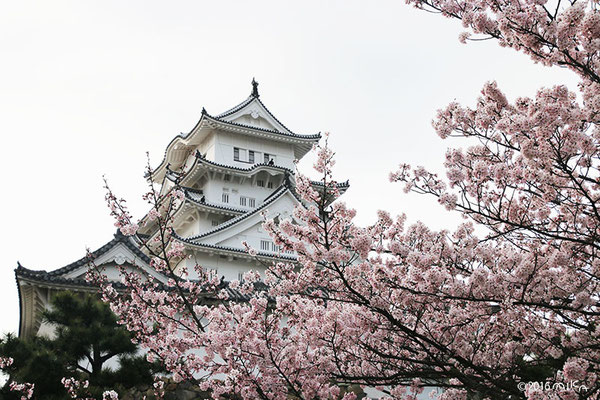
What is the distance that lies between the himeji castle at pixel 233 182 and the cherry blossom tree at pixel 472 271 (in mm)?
14995

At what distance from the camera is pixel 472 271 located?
18.5ft

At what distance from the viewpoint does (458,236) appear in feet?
20.4

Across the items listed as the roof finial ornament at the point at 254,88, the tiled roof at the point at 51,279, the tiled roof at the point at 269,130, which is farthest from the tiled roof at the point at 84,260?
the roof finial ornament at the point at 254,88

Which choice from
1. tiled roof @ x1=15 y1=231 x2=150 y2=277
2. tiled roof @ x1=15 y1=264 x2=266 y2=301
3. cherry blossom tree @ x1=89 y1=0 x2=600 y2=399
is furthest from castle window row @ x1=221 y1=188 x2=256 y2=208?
cherry blossom tree @ x1=89 y1=0 x2=600 y2=399

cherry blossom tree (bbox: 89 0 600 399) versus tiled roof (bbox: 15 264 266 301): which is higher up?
tiled roof (bbox: 15 264 266 301)

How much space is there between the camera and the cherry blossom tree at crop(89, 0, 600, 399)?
185 inches

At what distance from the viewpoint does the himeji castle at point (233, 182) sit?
79.7 feet

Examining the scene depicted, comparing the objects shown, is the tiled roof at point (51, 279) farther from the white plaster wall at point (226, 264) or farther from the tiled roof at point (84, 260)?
the white plaster wall at point (226, 264)

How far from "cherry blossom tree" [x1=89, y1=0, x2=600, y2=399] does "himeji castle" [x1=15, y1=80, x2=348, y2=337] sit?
590 inches

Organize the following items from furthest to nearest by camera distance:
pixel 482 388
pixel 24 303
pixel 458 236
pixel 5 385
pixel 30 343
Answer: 1. pixel 24 303
2. pixel 30 343
3. pixel 5 385
4. pixel 458 236
5. pixel 482 388

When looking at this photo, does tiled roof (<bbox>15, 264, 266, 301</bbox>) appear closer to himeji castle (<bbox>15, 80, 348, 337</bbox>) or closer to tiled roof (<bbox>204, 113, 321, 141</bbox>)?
himeji castle (<bbox>15, 80, 348, 337</bbox>)

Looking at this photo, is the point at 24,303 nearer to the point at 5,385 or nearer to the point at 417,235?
the point at 5,385

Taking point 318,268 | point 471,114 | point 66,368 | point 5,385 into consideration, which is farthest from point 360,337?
point 5,385

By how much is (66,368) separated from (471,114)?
25.5ft
